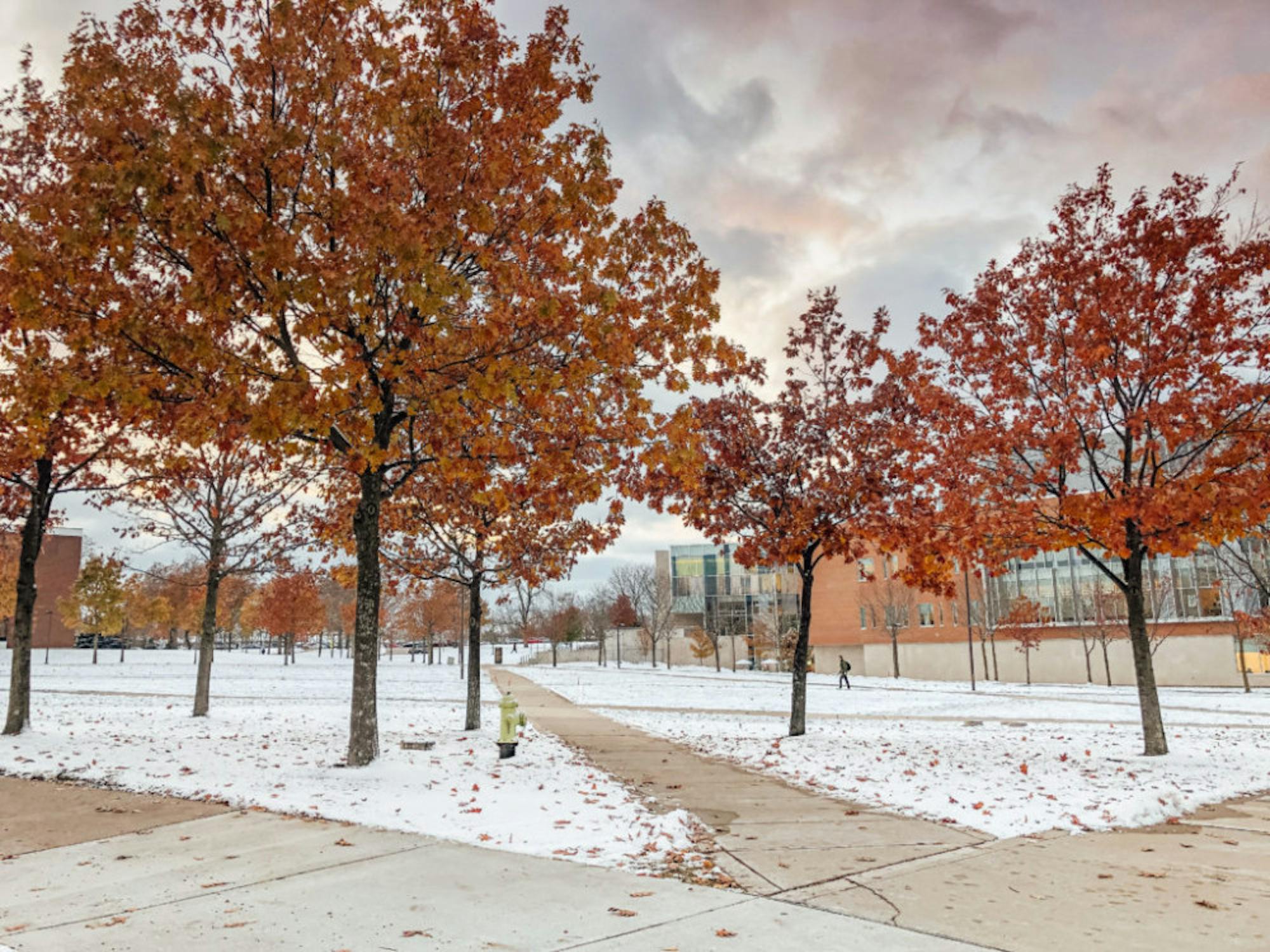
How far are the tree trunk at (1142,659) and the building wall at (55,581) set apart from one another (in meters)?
80.7

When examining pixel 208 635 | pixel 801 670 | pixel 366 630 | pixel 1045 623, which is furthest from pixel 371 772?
pixel 1045 623

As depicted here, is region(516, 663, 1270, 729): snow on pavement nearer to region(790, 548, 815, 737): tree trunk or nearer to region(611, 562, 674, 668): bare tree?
region(790, 548, 815, 737): tree trunk

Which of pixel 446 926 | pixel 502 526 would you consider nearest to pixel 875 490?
pixel 502 526

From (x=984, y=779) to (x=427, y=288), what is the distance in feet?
27.1

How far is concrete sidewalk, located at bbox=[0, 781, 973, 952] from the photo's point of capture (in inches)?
164

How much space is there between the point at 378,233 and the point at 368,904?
18.0 feet

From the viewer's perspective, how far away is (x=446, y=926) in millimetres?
4398

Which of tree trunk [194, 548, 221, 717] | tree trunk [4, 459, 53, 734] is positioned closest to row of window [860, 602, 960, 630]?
tree trunk [194, 548, 221, 717]

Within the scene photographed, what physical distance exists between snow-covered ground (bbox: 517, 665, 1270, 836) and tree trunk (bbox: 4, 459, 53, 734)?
10135 millimetres

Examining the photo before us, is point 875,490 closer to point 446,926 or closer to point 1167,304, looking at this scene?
point 1167,304

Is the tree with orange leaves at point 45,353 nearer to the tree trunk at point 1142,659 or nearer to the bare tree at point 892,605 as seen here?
the tree trunk at point 1142,659

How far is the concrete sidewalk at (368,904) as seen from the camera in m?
4.18

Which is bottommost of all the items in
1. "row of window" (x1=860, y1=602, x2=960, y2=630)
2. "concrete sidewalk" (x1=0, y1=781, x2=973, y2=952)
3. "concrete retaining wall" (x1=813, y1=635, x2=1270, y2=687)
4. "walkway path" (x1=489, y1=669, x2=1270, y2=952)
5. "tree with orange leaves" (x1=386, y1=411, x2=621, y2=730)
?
"concrete retaining wall" (x1=813, y1=635, x2=1270, y2=687)

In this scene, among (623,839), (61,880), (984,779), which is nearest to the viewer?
(61,880)
